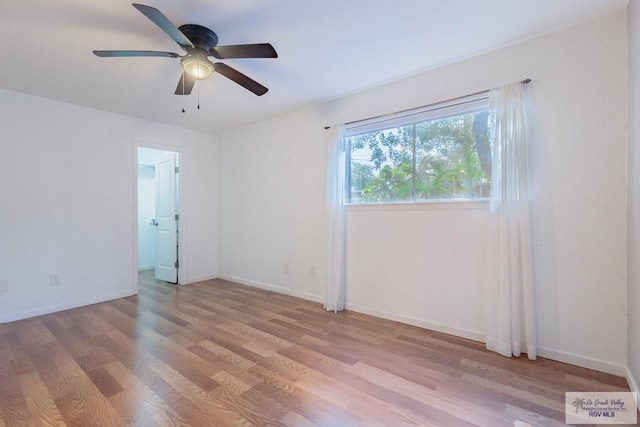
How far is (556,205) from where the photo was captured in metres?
2.09

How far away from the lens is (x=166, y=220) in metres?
4.66

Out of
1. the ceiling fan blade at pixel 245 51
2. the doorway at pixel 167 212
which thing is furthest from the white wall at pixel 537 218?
the doorway at pixel 167 212

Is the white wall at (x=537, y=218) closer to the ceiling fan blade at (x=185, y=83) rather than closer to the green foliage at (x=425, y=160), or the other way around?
the green foliage at (x=425, y=160)

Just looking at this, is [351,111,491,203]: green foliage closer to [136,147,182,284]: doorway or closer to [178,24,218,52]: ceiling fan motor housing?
[178,24,218,52]: ceiling fan motor housing

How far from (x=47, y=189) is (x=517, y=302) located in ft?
15.8

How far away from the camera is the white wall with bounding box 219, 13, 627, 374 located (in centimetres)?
192

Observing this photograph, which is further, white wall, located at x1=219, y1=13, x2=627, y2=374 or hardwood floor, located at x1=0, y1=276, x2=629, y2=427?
white wall, located at x1=219, y1=13, x2=627, y2=374

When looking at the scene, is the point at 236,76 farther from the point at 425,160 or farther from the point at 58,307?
the point at 58,307

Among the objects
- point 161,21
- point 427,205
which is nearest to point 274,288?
point 427,205

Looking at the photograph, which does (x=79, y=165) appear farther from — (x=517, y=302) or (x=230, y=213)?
(x=517, y=302)

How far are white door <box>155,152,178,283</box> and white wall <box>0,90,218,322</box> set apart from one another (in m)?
0.58

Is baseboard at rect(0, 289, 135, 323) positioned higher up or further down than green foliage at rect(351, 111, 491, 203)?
further down

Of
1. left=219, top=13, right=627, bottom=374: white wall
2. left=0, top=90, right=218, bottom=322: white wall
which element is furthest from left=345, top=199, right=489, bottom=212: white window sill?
left=0, top=90, right=218, bottom=322: white wall

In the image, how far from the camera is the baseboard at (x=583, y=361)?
6.20 feet
